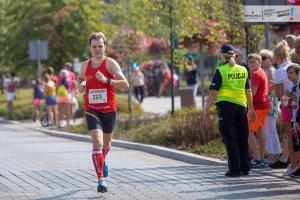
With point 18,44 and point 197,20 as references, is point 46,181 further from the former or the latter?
point 18,44

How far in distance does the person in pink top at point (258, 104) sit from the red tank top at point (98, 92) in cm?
270

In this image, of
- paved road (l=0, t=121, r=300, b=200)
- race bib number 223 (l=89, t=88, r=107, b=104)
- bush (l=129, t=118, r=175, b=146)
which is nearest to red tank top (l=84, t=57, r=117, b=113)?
race bib number 223 (l=89, t=88, r=107, b=104)

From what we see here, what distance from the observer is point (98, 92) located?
10.2 metres

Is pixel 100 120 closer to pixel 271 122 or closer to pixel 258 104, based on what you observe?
pixel 258 104

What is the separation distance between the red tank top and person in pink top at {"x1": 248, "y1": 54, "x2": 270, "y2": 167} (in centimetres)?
270

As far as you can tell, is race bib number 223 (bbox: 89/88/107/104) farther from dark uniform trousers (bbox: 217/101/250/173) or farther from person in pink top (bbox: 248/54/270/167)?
person in pink top (bbox: 248/54/270/167)

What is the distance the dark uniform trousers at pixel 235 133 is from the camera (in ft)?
37.3

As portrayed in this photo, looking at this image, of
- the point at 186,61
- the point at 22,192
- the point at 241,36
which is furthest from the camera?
the point at 186,61

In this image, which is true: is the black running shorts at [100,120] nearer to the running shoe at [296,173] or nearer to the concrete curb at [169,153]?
the running shoe at [296,173]

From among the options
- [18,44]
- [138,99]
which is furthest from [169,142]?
[18,44]

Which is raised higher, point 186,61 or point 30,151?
point 186,61

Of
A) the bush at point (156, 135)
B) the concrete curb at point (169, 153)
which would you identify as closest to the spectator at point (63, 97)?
the concrete curb at point (169, 153)

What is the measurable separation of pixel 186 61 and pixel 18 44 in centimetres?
1295

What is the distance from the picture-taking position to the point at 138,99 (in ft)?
113
